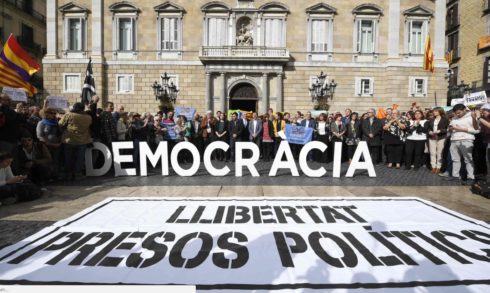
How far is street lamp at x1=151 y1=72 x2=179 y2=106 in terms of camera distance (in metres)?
22.5

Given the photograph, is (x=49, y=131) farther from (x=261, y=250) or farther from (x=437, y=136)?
(x=437, y=136)

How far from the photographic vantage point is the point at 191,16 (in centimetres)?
2323

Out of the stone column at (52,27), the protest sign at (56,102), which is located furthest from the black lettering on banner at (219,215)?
the stone column at (52,27)

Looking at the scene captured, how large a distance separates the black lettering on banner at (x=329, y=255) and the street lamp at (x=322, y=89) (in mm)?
19596

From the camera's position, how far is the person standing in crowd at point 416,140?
403 inches

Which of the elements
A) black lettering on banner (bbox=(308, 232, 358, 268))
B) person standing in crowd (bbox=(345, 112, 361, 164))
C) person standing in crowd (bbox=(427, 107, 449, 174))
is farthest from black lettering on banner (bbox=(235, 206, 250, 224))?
person standing in crowd (bbox=(345, 112, 361, 164))

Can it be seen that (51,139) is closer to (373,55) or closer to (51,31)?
(51,31)

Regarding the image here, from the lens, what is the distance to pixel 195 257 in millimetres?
3414

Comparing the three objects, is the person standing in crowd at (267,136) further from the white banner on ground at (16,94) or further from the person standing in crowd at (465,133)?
the white banner on ground at (16,94)

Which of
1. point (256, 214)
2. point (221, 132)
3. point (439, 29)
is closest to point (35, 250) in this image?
point (256, 214)

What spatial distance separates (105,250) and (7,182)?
138 inches

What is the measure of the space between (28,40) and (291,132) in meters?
32.2

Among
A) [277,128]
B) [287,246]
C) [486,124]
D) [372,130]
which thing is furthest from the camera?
[277,128]

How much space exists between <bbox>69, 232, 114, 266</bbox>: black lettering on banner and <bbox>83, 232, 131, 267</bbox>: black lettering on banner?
0.09 metres
